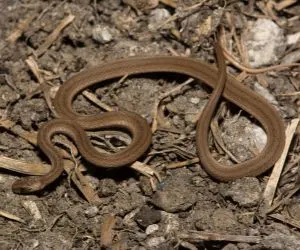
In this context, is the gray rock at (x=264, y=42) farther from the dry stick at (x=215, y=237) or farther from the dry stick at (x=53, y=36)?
the dry stick at (x=215, y=237)

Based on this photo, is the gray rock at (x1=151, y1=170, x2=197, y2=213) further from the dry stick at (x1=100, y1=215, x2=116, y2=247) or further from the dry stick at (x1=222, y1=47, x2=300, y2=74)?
the dry stick at (x1=222, y1=47, x2=300, y2=74)

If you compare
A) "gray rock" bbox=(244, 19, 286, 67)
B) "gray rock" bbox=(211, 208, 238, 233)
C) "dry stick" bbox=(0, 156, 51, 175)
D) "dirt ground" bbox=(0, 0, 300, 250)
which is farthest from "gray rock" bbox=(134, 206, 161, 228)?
"gray rock" bbox=(244, 19, 286, 67)

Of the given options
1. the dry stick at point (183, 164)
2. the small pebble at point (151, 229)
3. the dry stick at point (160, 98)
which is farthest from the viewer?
the dry stick at point (160, 98)

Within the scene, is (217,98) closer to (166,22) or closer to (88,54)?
(166,22)

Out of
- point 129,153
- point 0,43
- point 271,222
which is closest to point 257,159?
point 271,222

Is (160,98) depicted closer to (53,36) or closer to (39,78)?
(39,78)

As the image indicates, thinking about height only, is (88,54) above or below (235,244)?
above

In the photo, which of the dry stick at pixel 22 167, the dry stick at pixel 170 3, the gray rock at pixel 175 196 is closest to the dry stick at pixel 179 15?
the dry stick at pixel 170 3
